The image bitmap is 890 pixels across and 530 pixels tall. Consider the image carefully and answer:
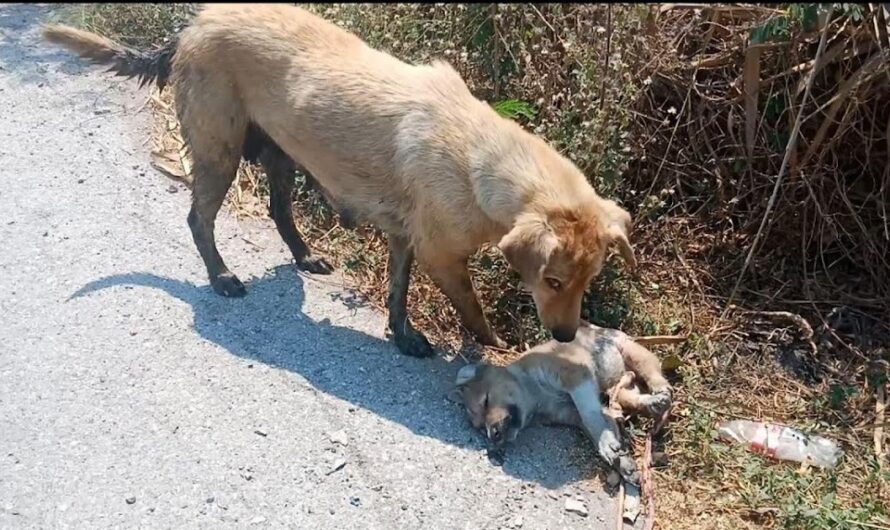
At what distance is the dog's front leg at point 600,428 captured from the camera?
4414 millimetres

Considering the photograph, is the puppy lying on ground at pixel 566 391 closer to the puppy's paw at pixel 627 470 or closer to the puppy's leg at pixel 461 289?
the puppy's paw at pixel 627 470

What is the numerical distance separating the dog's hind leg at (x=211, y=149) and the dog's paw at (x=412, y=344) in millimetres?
1007

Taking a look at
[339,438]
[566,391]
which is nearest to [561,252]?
[566,391]

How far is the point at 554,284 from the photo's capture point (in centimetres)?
442

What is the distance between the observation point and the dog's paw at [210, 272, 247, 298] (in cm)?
543

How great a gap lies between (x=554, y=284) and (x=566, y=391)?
1.89ft

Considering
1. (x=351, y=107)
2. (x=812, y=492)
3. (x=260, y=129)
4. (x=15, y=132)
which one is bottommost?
(x=15, y=132)

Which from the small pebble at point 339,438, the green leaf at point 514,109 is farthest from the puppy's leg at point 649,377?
the green leaf at point 514,109

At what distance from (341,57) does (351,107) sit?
297mm

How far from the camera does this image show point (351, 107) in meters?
4.88

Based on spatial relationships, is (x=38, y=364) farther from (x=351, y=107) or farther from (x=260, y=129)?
(x=351, y=107)

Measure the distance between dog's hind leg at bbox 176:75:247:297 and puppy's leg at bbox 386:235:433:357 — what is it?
0.94m

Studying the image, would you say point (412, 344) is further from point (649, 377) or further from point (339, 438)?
point (649, 377)

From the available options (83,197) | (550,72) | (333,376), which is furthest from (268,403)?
(550,72)
